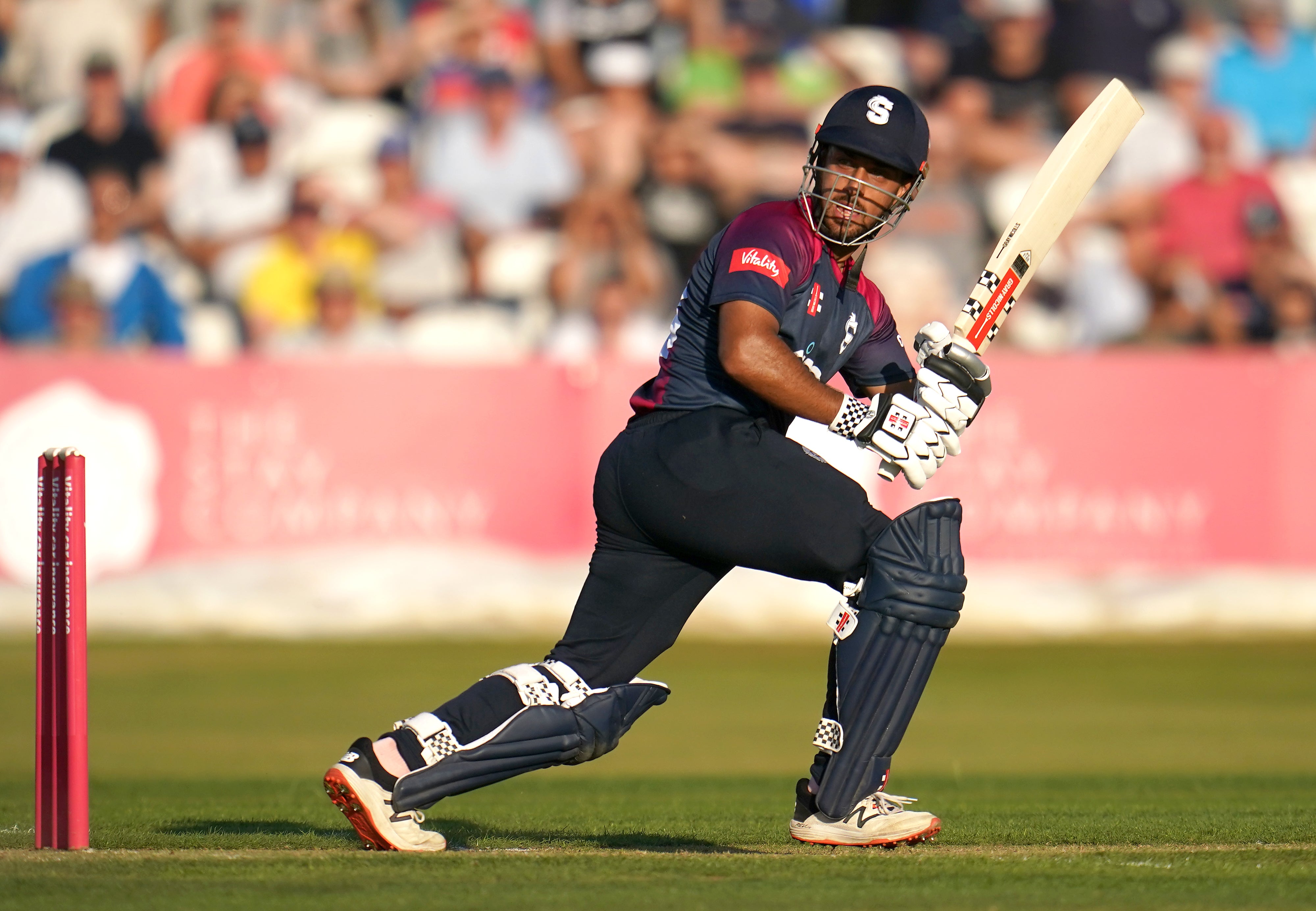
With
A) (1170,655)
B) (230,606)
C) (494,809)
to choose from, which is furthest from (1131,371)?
(494,809)

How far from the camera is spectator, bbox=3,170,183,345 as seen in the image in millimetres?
11398

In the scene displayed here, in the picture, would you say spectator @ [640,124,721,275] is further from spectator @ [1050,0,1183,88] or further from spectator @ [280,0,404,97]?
spectator @ [1050,0,1183,88]

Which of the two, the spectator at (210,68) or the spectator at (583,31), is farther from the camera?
the spectator at (583,31)

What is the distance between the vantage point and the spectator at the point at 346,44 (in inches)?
537

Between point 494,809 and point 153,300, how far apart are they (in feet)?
23.5

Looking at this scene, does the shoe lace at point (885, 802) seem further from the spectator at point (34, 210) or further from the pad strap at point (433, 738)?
the spectator at point (34, 210)

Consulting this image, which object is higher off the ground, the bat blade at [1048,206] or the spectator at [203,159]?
the spectator at [203,159]

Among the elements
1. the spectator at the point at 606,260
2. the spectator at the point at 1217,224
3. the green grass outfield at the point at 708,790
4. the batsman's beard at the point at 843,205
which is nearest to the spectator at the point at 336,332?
the spectator at the point at 606,260

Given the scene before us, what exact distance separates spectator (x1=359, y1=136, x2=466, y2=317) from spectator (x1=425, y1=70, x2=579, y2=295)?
0.61 ft

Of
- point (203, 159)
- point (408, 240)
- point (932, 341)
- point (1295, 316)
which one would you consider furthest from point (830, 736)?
point (203, 159)

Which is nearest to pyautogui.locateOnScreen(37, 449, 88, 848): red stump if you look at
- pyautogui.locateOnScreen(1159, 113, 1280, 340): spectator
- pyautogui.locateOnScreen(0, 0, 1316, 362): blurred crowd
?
pyautogui.locateOnScreen(0, 0, 1316, 362): blurred crowd

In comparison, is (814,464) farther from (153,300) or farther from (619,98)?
(619,98)

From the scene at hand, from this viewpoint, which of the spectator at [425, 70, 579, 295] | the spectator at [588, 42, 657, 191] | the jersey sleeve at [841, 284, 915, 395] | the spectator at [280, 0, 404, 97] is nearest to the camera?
the jersey sleeve at [841, 284, 915, 395]

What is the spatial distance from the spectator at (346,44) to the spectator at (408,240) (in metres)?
0.95
